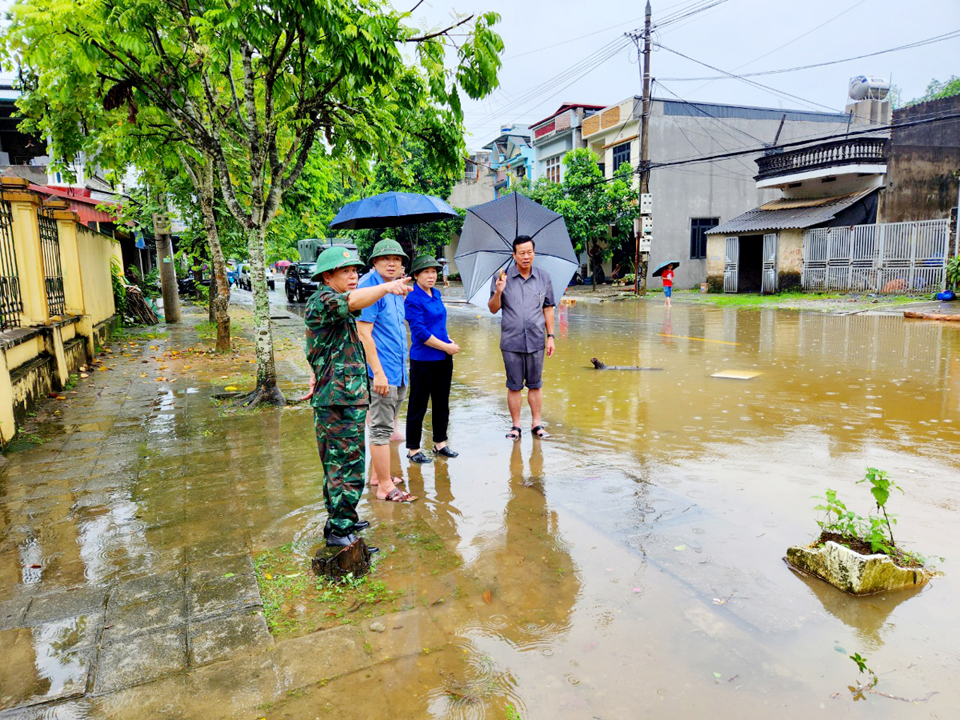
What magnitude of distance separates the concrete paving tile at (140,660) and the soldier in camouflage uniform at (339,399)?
0.94 metres

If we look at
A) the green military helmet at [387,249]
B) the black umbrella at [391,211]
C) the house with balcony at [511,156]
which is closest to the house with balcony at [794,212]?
the house with balcony at [511,156]

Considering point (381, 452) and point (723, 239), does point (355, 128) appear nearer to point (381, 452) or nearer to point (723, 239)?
point (381, 452)

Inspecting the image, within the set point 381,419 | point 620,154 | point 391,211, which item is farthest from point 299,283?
point 381,419

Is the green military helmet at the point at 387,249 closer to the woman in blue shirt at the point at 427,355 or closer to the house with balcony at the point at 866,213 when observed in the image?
the woman in blue shirt at the point at 427,355

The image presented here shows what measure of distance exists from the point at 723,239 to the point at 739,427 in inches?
892

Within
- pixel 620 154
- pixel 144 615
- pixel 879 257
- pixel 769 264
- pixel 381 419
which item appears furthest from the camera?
pixel 620 154

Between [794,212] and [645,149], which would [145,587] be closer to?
[645,149]

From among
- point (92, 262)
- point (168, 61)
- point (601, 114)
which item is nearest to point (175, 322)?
point (92, 262)

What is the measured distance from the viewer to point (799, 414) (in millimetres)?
6883

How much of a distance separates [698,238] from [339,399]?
3111 cm

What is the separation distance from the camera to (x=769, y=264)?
2503cm

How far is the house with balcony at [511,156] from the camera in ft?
134

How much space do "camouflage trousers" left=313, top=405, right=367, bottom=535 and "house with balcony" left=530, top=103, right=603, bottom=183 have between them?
33.4 m

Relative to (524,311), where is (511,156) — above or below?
above
